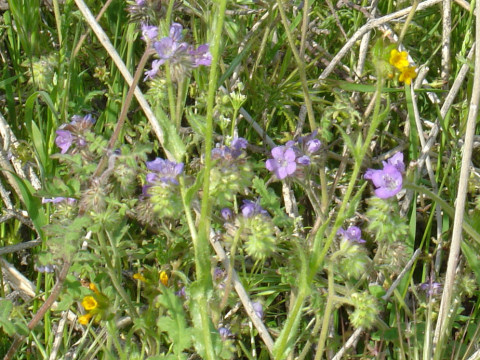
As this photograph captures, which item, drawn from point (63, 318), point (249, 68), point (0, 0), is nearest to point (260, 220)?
point (63, 318)

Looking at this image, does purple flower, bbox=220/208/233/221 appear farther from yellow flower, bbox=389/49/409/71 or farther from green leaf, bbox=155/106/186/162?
yellow flower, bbox=389/49/409/71

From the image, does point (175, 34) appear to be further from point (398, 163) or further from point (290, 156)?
point (398, 163)

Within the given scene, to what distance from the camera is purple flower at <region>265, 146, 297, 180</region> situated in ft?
6.59

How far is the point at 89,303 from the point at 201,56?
820 mm

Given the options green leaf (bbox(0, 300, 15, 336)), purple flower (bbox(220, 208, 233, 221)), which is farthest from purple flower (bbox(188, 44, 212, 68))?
green leaf (bbox(0, 300, 15, 336))

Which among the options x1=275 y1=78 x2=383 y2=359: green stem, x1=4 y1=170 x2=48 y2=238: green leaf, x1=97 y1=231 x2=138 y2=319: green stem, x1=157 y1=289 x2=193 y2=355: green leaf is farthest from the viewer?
x1=4 y1=170 x2=48 y2=238: green leaf

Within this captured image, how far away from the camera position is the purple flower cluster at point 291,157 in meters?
2.01

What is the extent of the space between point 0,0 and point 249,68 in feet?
3.96

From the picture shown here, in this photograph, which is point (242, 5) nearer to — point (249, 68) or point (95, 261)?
point (249, 68)

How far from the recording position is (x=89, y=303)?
188 centimetres

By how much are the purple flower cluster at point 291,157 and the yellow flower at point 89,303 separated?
2.17 ft

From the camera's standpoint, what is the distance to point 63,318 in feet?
7.20

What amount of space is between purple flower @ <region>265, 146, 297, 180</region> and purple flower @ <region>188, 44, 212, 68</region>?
1.14ft

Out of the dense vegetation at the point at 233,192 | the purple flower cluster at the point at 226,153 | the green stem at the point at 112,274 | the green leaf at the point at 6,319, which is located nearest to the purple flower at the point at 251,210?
the dense vegetation at the point at 233,192
